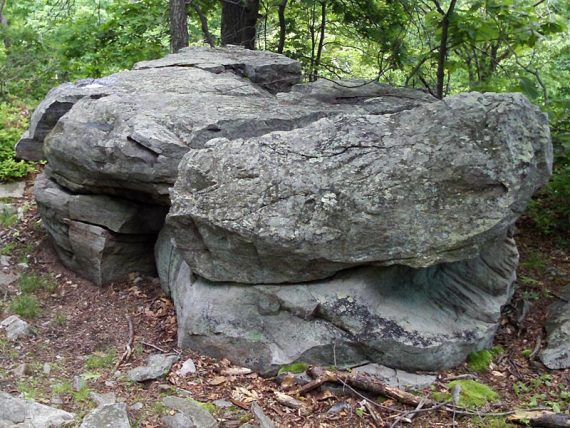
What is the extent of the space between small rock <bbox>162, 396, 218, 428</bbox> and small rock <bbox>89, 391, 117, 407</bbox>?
0.42m

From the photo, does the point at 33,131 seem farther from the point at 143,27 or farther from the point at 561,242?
the point at 561,242

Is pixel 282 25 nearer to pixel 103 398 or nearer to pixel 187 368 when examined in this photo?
pixel 187 368

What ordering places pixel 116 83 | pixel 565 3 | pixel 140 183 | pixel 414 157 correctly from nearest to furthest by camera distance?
pixel 414 157
pixel 140 183
pixel 116 83
pixel 565 3

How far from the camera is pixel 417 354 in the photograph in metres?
5.94

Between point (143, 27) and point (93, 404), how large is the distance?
354 inches

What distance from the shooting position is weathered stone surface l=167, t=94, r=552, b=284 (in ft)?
18.6

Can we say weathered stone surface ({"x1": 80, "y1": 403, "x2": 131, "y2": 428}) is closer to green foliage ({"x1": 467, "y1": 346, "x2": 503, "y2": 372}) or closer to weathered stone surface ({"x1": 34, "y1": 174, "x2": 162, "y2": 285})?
weathered stone surface ({"x1": 34, "y1": 174, "x2": 162, "y2": 285})

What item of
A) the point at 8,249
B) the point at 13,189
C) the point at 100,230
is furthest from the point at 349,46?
the point at 8,249

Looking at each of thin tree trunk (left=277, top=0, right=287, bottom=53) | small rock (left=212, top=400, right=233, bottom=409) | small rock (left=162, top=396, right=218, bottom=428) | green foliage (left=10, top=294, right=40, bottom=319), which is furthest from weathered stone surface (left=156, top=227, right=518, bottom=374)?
thin tree trunk (left=277, top=0, right=287, bottom=53)

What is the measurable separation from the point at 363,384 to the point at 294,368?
647 mm

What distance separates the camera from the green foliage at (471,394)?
561 centimetres

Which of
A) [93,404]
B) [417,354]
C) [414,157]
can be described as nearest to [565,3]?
[414,157]

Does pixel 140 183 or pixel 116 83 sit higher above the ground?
pixel 116 83

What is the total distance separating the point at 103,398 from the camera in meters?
5.45
